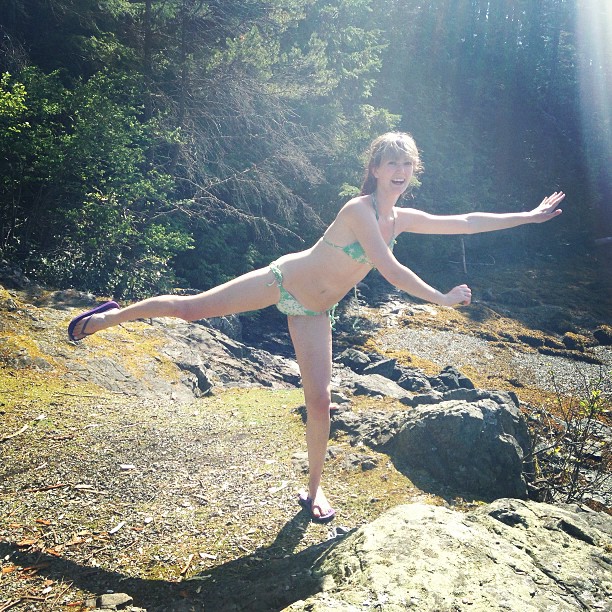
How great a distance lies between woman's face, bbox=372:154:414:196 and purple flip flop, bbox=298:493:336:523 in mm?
1886

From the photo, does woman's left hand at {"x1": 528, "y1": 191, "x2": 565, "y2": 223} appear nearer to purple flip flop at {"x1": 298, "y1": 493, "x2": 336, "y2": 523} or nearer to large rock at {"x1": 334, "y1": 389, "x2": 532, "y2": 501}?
large rock at {"x1": 334, "y1": 389, "x2": 532, "y2": 501}

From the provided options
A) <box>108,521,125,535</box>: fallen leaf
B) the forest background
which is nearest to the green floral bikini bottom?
<box>108,521,125,535</box>: fallen leaf

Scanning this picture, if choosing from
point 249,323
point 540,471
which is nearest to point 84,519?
point 540,471

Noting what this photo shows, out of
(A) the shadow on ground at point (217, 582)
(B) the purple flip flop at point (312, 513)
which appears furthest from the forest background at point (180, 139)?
(A) the shadow on ground at point (217, 582)

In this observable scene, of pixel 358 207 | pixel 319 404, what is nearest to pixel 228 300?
A: pixel 319 404

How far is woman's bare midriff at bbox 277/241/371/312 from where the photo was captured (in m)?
3.49

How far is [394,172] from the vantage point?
343 centimetres

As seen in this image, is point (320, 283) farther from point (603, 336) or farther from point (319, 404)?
point (603, 336)

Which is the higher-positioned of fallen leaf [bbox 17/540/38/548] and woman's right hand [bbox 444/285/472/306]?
woman's right hand [bbox 444/285/472/306]

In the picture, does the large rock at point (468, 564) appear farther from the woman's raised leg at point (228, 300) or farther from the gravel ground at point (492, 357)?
the gravel ground at point (492, 357)

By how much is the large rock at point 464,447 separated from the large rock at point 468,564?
1.19 meters

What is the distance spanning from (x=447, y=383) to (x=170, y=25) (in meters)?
8.76

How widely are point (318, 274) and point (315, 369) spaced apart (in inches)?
20.7

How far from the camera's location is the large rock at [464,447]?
170 inches
